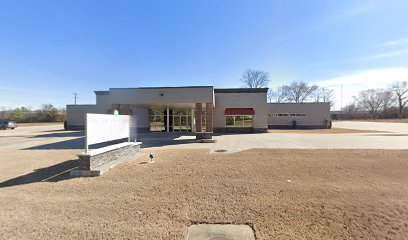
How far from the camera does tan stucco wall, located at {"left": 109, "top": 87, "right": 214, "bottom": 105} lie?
18234mm

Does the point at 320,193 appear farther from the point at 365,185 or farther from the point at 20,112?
the point at 20,112

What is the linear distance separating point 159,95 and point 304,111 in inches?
1040

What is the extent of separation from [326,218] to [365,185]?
2.85 meters

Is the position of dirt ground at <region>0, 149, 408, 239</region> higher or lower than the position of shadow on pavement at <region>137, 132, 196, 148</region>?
lower

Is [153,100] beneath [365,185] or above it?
above

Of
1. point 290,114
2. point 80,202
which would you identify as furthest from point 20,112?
point 80,202

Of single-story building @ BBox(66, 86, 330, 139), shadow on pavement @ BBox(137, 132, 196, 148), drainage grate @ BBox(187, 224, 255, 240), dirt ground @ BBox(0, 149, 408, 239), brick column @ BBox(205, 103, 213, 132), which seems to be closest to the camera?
drainage grate @ BBox(187, 224, 255, 240)

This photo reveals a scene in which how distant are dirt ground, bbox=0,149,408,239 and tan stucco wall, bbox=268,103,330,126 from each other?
28.9m

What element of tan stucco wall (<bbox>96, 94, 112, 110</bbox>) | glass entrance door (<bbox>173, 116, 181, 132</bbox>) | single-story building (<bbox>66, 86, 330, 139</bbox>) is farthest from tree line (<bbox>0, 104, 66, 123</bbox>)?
glass entrance door (<bbox>173, 116, 181, 132</bbox>)

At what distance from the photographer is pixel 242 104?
28.3 meters

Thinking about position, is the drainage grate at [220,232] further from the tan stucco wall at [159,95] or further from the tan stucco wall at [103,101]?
the tan stucco wall at [103,101]

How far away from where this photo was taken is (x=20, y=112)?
61.2 metres

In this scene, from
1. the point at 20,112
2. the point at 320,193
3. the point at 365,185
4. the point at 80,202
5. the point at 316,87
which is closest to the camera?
the point at 80,202

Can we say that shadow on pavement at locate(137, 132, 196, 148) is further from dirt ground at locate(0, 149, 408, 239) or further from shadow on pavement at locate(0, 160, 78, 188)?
dirt ground at locate(0, 149, 408, 239)
